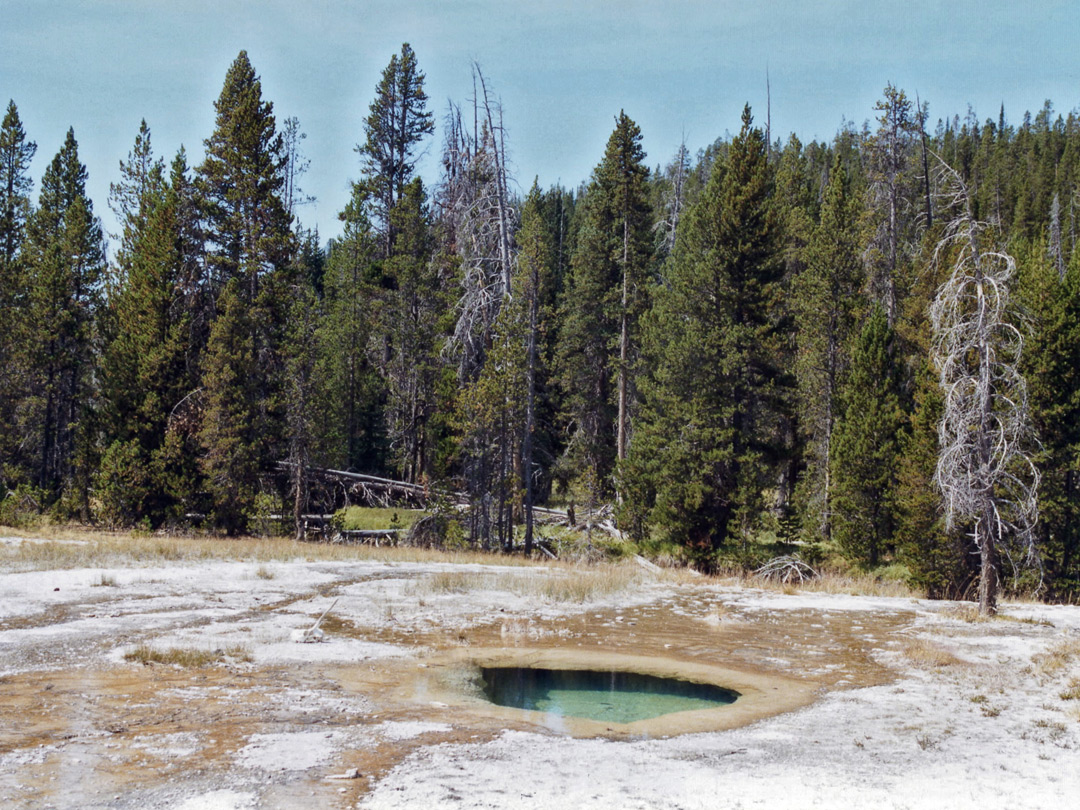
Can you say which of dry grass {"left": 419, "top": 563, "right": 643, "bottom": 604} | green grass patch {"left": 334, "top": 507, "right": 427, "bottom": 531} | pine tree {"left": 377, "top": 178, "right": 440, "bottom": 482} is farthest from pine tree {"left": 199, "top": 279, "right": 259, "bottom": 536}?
pine tree {"left": 377, "top": 178, "right": 440, "bottom": 482}

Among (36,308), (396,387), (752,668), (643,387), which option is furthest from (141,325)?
(752,668)

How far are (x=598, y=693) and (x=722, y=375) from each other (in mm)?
19493

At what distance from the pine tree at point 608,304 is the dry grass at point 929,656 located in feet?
78.6

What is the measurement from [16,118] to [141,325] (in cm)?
2407

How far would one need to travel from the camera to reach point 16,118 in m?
45.4

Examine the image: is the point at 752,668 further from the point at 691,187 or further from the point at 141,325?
the point at 691,187

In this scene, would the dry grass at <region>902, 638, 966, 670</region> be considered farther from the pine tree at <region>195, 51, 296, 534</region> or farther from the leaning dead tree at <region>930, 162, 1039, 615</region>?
the pine tree at <region>195, 51, 296, 534</region>

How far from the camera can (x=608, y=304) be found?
40.8 metres

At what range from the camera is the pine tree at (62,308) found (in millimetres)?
35875

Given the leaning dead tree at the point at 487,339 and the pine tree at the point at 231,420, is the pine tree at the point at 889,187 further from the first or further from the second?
the pine tree at the point at 231,420

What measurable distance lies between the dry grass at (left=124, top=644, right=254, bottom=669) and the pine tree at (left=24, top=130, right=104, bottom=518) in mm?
23337

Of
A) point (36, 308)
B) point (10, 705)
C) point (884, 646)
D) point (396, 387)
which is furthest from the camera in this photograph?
point (396, 387)

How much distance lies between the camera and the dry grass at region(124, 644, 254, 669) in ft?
36.8

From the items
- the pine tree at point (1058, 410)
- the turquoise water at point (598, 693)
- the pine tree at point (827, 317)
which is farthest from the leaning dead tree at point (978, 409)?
the pine tree at point (827, 317)
